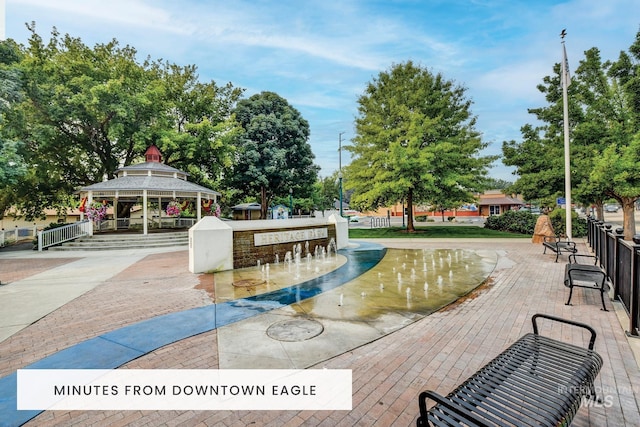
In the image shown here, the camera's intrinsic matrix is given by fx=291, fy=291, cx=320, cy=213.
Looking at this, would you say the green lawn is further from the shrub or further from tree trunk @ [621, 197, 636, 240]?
tree trunk @ [621, 197, 636, 240]

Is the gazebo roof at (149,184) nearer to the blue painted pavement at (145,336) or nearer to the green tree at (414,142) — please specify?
the green tree at (414,142)

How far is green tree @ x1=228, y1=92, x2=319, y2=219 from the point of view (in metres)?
29.6

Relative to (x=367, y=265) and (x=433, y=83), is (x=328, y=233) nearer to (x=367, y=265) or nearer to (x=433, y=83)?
(x=367, y=265)

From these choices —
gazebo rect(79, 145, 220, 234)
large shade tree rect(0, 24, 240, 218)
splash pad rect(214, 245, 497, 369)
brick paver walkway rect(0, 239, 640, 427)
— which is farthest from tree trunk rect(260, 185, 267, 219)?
brick paver walkway rect(0, 239, 640, 427)

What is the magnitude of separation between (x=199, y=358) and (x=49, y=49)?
29.9 metres

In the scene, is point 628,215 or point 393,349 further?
point 628,215

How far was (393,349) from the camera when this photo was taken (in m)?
4.09

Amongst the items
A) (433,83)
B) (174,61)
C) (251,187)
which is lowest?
(251,187)

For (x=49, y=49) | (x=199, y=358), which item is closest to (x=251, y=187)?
(x=49, y=49)

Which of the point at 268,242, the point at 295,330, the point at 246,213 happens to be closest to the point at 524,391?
the point at 295,330

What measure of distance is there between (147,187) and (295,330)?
1751cm

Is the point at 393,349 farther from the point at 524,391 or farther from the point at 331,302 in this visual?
the point at 331,302

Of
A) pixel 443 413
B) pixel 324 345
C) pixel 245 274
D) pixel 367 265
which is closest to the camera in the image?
pixel 443 413

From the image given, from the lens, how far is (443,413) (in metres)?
2.06
